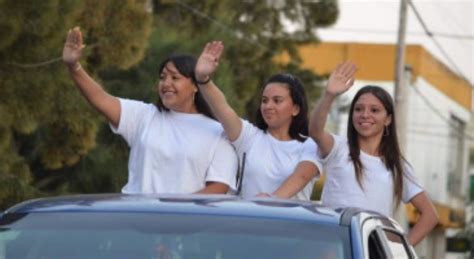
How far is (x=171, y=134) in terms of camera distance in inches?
322

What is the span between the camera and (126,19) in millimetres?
17516

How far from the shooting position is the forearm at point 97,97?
8281 mm

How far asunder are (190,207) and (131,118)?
2526mm

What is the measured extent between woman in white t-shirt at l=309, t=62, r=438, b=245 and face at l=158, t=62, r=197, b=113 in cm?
65

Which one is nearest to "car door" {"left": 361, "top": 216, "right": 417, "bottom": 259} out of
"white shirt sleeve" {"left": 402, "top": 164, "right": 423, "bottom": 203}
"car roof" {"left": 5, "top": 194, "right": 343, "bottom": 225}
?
"car roof" {"left": 5, "top": 194, "right": 343, "bottom": 225}

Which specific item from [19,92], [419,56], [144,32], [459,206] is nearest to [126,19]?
[144,32]

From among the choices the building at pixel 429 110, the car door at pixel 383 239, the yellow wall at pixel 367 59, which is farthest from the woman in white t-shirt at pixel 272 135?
the yellow wall at pixel 367 59

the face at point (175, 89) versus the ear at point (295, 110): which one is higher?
the face at point (175, 89)

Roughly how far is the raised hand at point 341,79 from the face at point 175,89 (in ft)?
2.36

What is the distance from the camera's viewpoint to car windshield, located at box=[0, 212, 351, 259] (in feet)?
18.3

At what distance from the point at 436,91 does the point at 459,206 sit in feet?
19.4

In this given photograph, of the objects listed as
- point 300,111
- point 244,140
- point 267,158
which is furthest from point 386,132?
point 244,140

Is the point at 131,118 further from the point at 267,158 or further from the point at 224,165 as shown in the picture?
the point at 267,158

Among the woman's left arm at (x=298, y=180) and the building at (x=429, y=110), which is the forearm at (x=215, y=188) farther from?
the building at (x=429, y=110)
